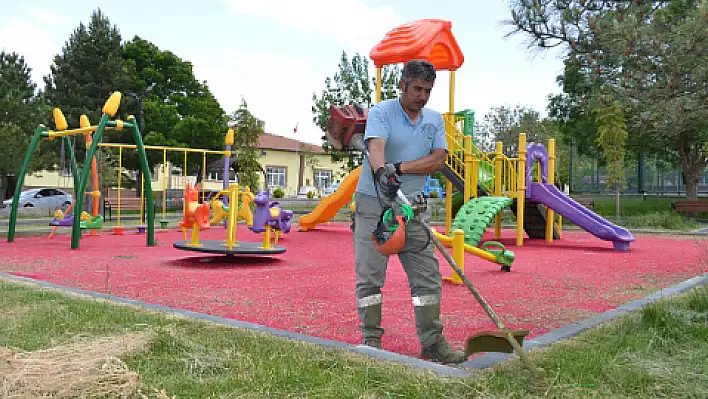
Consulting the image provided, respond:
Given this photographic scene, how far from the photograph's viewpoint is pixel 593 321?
4398 millimetres

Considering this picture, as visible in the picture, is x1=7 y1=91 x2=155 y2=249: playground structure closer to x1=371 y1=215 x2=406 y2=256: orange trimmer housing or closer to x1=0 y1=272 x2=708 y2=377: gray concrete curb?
x1=0 y1=272 x2=708 y2=377: gray concrete curb

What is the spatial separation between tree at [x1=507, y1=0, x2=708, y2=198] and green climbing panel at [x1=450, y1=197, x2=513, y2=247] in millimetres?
4490

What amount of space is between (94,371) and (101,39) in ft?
113

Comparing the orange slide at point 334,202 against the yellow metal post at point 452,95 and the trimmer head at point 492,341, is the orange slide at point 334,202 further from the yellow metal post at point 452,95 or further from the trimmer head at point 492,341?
the trimmer head at point 492,341

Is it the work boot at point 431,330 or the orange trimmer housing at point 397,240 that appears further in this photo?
the work boot at point 431,330

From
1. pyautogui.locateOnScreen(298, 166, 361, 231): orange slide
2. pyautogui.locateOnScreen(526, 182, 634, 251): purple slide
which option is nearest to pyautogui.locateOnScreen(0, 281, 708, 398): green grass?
pyautogui.locateOnScreen(526, 182, 634, 251): purple slide

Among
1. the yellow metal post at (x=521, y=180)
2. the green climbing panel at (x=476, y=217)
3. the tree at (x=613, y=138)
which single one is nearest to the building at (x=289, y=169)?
the tree at (x=613, y=138)

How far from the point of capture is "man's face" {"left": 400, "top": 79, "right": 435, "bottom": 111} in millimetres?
3420

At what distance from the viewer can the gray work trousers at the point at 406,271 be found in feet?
11.3

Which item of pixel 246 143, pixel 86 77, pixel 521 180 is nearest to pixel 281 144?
pixel 246 143

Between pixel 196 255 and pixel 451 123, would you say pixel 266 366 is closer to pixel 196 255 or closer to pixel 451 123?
pixel 196 255

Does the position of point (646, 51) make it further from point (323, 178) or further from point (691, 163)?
point (323, 178)

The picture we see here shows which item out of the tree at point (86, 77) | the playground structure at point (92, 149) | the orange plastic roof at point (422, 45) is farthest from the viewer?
the tree at point (86, 77)

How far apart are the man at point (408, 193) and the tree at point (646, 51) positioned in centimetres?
201
